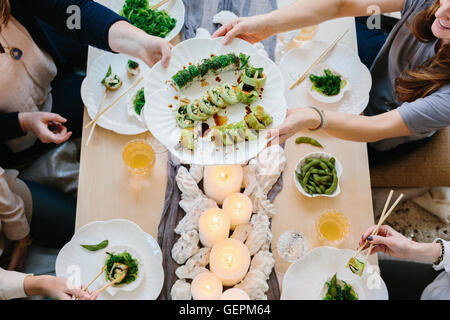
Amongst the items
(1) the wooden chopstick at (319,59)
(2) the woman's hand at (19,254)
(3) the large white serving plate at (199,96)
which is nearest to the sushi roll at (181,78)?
(3) the large white serving plate at (199,96)

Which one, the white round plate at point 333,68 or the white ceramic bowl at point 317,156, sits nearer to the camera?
the white ceramic bowl at point 317,156

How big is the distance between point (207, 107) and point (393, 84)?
4.00 ft

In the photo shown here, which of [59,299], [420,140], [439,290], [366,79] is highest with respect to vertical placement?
[366,79]

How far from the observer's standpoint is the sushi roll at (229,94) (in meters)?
1.69

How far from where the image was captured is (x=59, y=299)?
5.48 ft

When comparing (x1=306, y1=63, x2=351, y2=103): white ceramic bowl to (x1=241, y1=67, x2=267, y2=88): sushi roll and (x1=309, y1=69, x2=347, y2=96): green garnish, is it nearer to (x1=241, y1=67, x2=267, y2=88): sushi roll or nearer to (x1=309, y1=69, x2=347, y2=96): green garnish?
(x1=309, y1=69, x2=347, y2=96): green garnish

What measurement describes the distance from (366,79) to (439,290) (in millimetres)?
1146

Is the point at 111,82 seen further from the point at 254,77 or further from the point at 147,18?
the point at 254,77

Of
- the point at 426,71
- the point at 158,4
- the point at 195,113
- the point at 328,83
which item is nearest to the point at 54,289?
the point at 195,113

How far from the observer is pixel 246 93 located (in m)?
1.70

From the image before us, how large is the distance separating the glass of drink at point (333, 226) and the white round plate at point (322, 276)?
78 mm

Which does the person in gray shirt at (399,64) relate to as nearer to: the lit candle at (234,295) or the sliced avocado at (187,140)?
the sliced avocado at (187,140)
